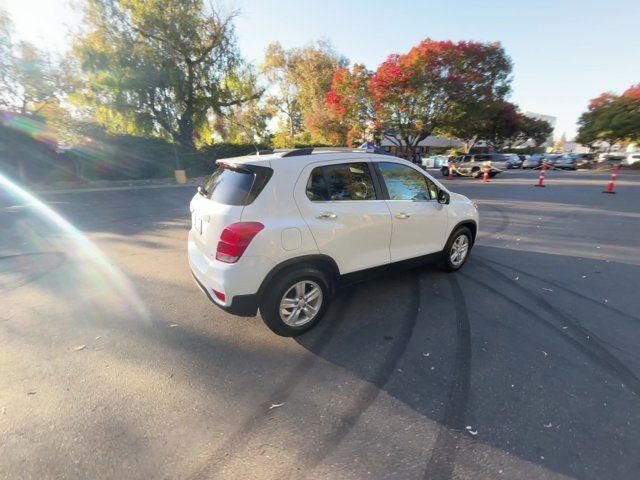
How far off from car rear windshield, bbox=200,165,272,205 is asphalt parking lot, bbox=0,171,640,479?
1360 millimetres

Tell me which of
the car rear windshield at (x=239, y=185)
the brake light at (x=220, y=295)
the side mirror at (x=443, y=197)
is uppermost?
the car rear windshield at (x=239, y=185)

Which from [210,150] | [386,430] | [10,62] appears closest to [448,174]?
[210,150]

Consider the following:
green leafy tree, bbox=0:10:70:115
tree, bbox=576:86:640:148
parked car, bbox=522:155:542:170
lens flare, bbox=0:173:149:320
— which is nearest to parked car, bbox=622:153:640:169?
tree, bbox=576:86:640:148

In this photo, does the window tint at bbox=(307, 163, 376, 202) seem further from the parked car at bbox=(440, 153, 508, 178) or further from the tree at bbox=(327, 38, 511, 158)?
the parked car at bbox=(440, 153, 508, 178)

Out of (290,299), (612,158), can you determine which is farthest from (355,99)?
(612,158)

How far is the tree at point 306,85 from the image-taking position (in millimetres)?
30109

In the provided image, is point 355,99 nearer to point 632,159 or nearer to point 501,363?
point 501,363

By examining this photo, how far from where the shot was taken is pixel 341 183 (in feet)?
11.0

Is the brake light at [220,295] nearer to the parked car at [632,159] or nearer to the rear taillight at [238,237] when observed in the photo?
the rear taillight at [238,237]

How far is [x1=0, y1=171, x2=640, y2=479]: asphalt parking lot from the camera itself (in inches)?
77.1

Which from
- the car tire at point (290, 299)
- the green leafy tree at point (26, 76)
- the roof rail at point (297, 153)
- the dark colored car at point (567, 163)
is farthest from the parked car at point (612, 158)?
the green leafy tree at point (26, 76)

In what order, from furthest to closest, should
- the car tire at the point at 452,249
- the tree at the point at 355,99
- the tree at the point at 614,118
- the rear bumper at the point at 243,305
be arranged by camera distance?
the tree at the point at 614,118
the tree at the point at 355,99
the car tire at the point at 452,249
the rear bumper at the point at 243,305

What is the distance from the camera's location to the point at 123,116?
19656 millimetres

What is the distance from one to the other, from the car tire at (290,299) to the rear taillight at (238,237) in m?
0.44
